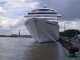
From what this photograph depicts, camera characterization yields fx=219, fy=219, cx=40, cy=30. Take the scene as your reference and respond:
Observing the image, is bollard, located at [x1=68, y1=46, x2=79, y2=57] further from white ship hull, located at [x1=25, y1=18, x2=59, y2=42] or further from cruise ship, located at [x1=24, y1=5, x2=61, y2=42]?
white ship hull, located at [x1=25, y1=18, x2=59, y2=42]

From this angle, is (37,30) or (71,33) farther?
(71,33)

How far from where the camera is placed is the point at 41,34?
144 ft

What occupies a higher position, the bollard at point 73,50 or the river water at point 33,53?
the bollard at point 73,50

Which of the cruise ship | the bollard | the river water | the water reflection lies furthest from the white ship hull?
the bollard

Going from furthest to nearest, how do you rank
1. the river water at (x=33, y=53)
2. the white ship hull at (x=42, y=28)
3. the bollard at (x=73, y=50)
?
the white ship hull at (x=42, y=28)
the river water at (x=33, y=53)
the bollard at (x=73, y=50)

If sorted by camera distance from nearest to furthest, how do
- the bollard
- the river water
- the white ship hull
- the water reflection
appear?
the bollard
the water reflection
the river water
the white ship hull

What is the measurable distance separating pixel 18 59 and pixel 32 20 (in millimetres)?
22904

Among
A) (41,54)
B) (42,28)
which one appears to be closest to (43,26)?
(42,28)

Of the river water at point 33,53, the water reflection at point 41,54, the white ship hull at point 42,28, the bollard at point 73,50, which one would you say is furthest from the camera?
the white ship hull at point 42,28

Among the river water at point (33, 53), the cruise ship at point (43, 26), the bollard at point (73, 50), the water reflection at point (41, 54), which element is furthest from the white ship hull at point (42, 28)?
the bollard at point (73, 50)

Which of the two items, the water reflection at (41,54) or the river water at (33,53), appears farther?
the river water at (33,53)

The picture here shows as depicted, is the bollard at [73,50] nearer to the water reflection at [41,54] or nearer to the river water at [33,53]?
the river water at [33,53]

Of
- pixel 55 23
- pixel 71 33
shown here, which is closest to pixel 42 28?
pixel 55 23

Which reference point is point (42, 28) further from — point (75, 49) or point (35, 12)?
point (75, 49)
